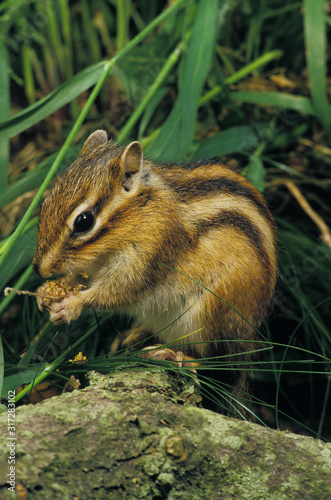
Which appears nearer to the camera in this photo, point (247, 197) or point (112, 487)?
point (112, 487)

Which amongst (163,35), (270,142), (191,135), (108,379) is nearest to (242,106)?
(270,142)

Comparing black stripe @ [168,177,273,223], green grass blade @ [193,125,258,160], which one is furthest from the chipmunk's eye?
green grass blade @ [193,125,258,160]

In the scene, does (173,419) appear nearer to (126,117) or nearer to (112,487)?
(112,487)

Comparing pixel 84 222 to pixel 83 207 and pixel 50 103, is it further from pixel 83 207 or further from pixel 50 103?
pixel 50 103

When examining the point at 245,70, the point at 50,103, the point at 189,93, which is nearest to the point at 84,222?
the point at 50,103

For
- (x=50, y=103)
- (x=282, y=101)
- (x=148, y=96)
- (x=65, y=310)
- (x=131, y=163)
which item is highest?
(x=50, y=103)

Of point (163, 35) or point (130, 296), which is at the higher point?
point (163, 35)
